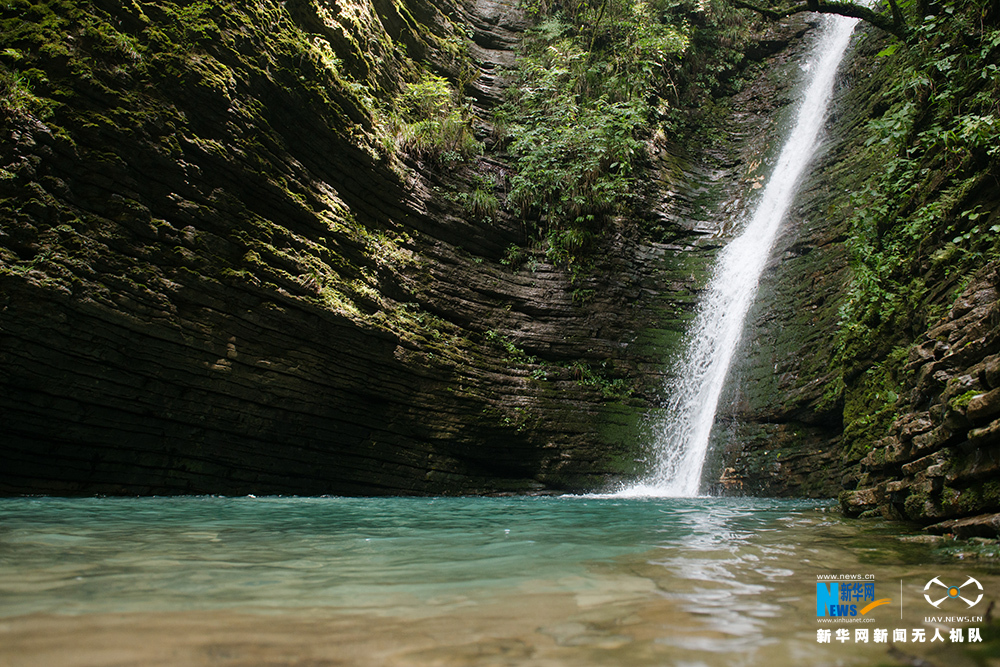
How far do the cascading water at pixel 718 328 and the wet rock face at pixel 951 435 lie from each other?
17.0 ft

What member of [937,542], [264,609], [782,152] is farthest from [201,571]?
[782,152]

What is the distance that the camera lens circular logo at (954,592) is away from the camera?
7.22 feet

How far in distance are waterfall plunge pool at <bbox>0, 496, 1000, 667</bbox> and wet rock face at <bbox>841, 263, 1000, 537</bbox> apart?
1.32 feet

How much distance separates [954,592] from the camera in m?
2.32

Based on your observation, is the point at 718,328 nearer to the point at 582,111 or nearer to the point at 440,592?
the point at 582,111

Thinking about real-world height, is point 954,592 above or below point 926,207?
below

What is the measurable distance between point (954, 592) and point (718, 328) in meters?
10.1

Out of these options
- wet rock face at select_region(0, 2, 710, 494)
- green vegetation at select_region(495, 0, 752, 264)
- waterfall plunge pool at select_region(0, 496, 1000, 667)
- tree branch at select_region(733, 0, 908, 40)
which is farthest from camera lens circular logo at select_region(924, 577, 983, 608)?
green vegetation at select_region(495, 0, 752, 264)

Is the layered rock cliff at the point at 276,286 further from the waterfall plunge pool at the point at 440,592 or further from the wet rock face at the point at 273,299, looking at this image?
the waterfall plunge pool at the point at 440,592

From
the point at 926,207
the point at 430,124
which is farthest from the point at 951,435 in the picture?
the point at 430,124

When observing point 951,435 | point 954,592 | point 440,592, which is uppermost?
point 951,435

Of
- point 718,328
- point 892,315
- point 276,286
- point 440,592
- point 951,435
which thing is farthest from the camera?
point 718,328

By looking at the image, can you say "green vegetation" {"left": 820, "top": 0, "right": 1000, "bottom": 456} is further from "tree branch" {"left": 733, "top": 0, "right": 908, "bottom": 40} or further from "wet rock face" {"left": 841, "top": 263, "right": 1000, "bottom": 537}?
"wet rock face" {"left": 841, "top": 263, "right": 1000, "bottom": 537}

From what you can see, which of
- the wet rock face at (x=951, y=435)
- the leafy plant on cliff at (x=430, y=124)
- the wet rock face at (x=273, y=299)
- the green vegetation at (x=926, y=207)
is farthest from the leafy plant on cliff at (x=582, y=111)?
the wet rock face at (x=951, y=435)
